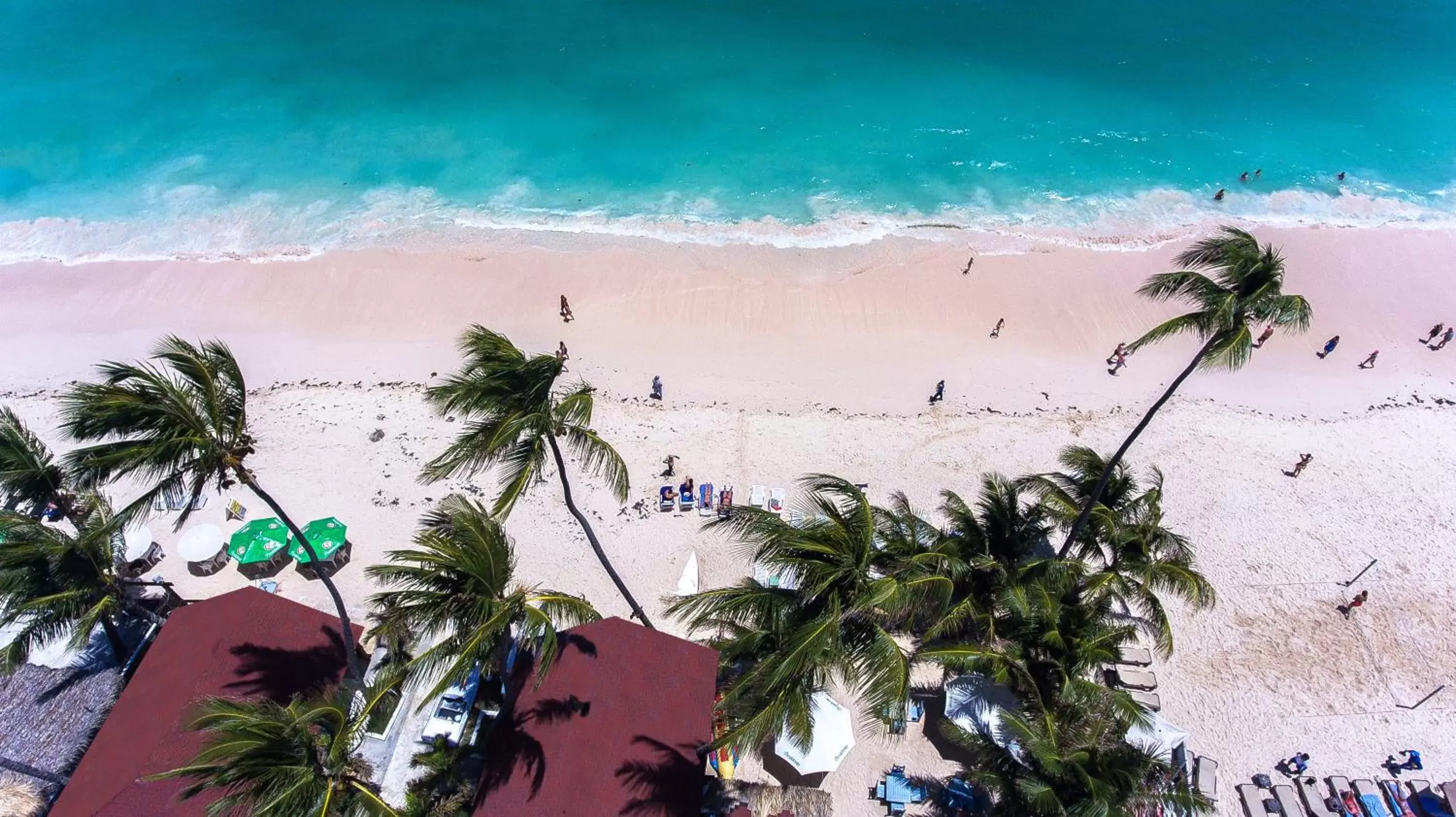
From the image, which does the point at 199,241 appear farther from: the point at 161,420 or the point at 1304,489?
the point at 1304,489

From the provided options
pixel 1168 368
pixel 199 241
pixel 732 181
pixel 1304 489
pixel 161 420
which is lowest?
pixel 161 420

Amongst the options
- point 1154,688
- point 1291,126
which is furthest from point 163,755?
point 1291,126

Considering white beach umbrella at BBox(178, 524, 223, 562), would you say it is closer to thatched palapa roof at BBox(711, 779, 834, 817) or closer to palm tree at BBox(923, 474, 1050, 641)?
thatched palapa roof at BBox(711, 779, 834, 817)

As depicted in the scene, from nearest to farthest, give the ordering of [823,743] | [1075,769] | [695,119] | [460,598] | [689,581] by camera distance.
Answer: [460,598] → [1075,769] → [823,743] → [689,581] → [695,119]

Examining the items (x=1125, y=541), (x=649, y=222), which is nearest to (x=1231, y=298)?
(x=1125, y=541)

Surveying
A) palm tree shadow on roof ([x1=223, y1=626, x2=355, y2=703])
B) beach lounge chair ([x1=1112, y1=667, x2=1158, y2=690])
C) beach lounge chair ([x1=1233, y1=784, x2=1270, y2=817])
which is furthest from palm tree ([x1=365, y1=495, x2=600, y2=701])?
beach lounge chair ([x1=1233, y1=784, x2=1270, y2=817])

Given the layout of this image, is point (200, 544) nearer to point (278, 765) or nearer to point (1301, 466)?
point (278, 765)

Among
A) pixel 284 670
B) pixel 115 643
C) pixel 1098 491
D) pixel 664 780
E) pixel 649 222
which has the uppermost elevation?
pixel 649 222
